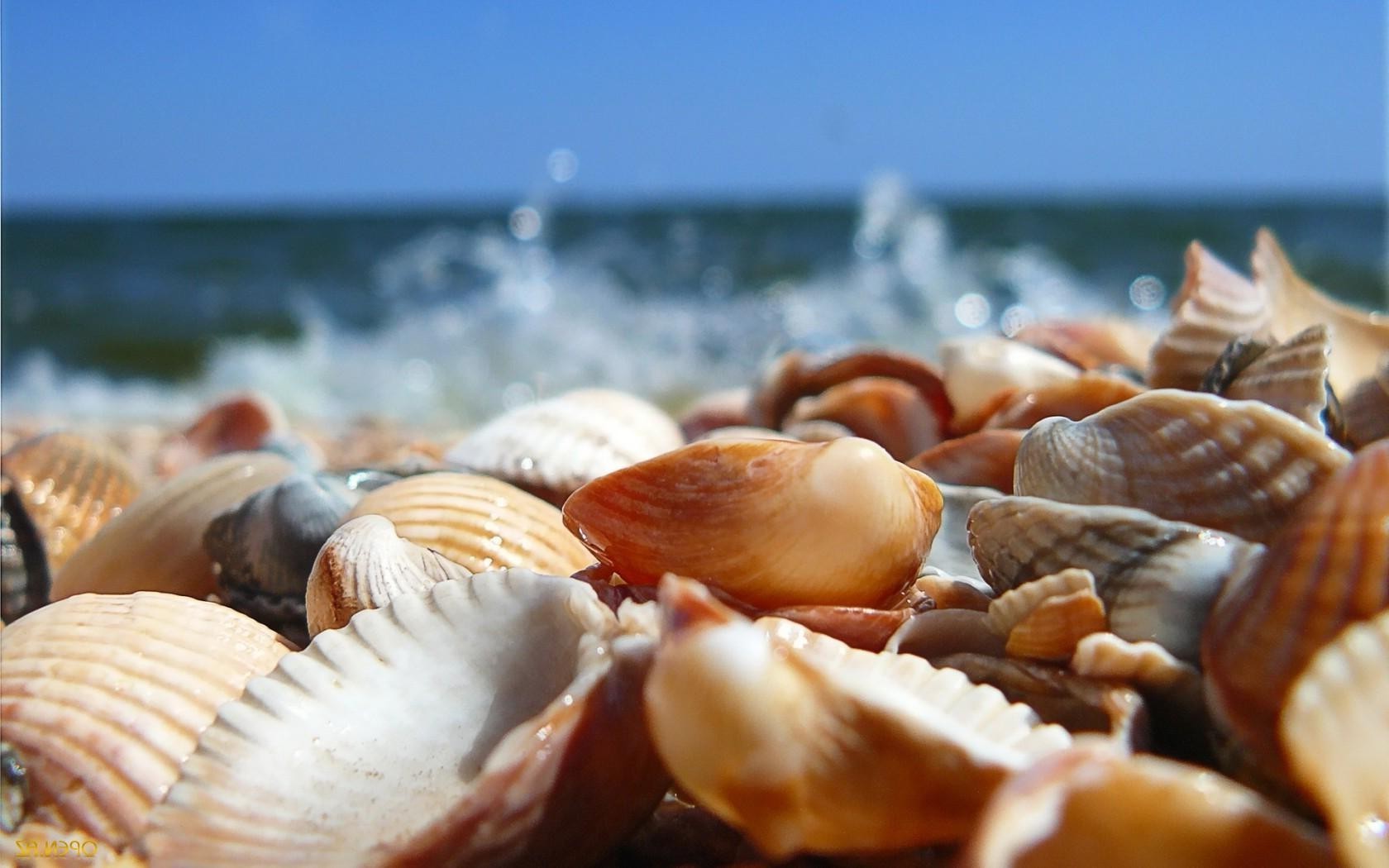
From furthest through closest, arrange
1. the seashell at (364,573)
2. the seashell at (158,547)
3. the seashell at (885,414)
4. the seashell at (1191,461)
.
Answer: the seashell at (885,414), the seashell at (158,547), the seashell at (364,573), the seashell at (1191,461)

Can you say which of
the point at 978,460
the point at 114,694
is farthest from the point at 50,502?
the point at 978,460

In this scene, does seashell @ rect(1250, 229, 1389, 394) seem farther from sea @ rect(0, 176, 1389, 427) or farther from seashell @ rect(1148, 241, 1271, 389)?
sea @ rect(0, 176, 1389, 427)

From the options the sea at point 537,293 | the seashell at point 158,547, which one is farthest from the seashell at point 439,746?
the sea at point 537,293

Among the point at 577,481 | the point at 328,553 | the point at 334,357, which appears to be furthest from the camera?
the point at 334,357

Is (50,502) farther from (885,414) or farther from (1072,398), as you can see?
(1072,398)

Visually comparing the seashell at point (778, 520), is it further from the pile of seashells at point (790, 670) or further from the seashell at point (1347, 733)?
the seashell at point (1347, 733)

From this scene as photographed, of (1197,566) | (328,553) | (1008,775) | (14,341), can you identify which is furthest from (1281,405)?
(14,341)

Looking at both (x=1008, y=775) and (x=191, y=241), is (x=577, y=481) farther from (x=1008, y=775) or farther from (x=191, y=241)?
(x=191, y=241)

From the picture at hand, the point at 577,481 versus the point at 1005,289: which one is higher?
the point at 577,481
